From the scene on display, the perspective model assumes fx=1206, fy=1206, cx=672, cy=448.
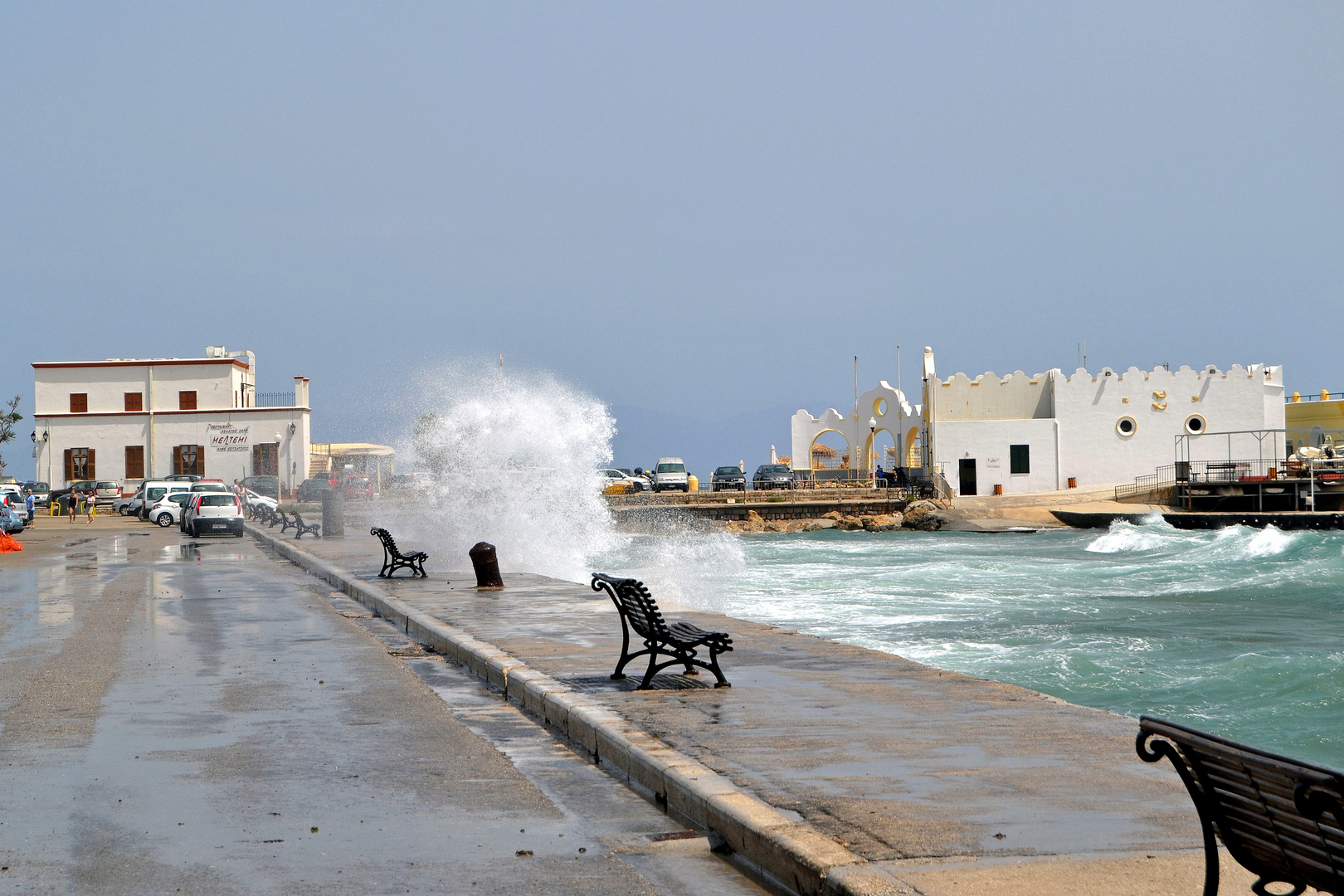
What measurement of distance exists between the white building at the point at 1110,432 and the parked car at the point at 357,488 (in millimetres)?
26387

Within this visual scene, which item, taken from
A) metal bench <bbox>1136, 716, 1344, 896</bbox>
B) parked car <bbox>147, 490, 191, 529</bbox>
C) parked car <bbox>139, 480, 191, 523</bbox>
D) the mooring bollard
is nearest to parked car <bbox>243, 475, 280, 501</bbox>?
parked car <bbox>139, 480, 191, 523</bbox>

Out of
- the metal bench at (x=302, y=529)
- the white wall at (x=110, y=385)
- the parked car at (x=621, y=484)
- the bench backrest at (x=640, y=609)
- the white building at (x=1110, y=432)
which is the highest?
the white wall at (x=110, y=385)

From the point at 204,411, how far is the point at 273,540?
1410 inches

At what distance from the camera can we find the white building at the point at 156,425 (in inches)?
2562

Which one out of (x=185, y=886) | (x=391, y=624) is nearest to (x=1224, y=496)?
(x=391, y=624)

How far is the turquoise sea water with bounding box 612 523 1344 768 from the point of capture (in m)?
14.5

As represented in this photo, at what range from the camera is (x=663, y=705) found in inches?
328

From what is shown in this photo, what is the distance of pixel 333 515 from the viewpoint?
33.0 metres

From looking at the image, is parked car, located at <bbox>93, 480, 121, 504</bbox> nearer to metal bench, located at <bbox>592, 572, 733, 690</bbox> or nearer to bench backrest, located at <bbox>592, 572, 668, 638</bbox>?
bench backrest, located at <bbox>592, 572, 668, 638</bbox>

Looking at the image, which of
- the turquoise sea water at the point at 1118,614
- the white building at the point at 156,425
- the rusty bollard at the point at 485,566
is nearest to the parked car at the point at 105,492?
the white building at the point at 156,425

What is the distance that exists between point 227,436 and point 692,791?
63868 millimetres

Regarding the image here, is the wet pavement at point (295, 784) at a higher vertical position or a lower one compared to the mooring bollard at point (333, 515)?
lower

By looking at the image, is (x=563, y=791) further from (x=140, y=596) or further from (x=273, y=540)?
(x=273, y=540)

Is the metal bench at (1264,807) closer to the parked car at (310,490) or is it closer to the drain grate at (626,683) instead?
the drain grate at (626,683)
